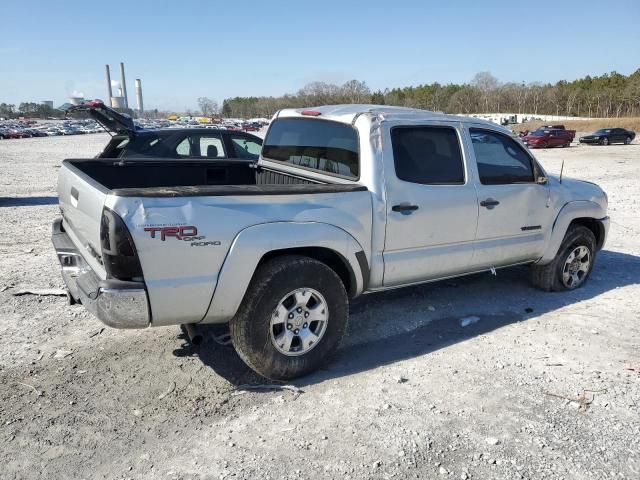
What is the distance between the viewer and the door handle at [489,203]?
14.8 ft

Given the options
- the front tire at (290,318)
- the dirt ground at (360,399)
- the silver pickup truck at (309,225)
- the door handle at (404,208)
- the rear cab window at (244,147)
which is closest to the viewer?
the dirt ground at (360,399)

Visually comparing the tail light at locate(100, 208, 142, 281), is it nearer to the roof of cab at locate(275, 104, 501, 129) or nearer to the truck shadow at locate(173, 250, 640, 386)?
the truck shadow at locate(173, 250, 640, 386)

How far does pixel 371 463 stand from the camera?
2.80 metres

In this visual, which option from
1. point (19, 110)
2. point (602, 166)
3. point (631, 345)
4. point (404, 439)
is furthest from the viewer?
point (19, 110)

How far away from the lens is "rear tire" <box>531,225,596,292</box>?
5.41m

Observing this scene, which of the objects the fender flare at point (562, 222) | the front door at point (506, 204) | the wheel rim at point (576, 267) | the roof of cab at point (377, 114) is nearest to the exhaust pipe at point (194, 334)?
the roof of cab at point (377, 114)

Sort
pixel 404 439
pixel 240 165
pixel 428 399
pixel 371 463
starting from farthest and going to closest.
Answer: pixel 240 165
pixel 428 399
pixel 404 439
pixel 371 463

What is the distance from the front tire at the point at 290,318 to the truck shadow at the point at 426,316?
8.6 inches

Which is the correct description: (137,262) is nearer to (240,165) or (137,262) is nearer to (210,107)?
(240,165)

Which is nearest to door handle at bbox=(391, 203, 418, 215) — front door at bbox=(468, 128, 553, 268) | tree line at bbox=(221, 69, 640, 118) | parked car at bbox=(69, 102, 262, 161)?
front door at bbox=(468, 128, 553, 268)

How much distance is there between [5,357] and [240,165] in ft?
9.02

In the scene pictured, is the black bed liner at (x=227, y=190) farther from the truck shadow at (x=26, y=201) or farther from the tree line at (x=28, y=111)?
the tree line at (x=28, y=111)

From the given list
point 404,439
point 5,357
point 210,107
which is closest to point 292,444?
point 404,439

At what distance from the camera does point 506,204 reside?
4695mm
